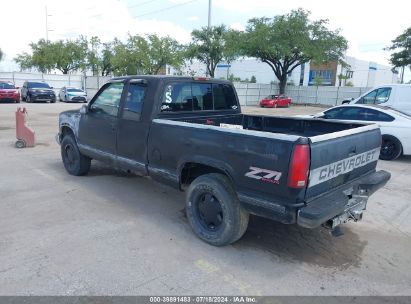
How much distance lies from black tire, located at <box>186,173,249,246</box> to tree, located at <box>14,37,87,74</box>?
54417 mm

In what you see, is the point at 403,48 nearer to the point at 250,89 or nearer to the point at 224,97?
the point at 250,89

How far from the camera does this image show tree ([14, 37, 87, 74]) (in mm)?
52219

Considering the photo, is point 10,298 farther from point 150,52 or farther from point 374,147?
point 150,52

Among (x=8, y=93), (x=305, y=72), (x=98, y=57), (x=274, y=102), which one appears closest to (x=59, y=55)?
(x=98, y=57)

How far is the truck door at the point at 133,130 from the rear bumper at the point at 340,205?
7.96 ft

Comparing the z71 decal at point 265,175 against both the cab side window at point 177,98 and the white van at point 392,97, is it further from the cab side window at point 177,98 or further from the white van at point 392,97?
the white van at point 392,97

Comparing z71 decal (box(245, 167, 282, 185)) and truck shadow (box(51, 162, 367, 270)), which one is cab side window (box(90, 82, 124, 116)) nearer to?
truck shadow (box(51, 162, 367, 270))

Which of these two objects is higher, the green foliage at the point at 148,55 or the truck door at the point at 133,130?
the green foliage at the point at 148,55

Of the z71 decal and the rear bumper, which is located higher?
the z71 decal

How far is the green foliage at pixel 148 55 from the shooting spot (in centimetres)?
4334

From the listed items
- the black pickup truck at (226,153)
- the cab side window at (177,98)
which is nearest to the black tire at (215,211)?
the black pickup truck at (226,153)

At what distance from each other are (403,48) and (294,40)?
10663 mm

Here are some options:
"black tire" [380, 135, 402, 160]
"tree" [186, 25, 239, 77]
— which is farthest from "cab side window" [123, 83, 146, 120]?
"tree" [186, 25, 239, 77]

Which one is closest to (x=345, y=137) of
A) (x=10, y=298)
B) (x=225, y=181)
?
(x=225, y=181)
